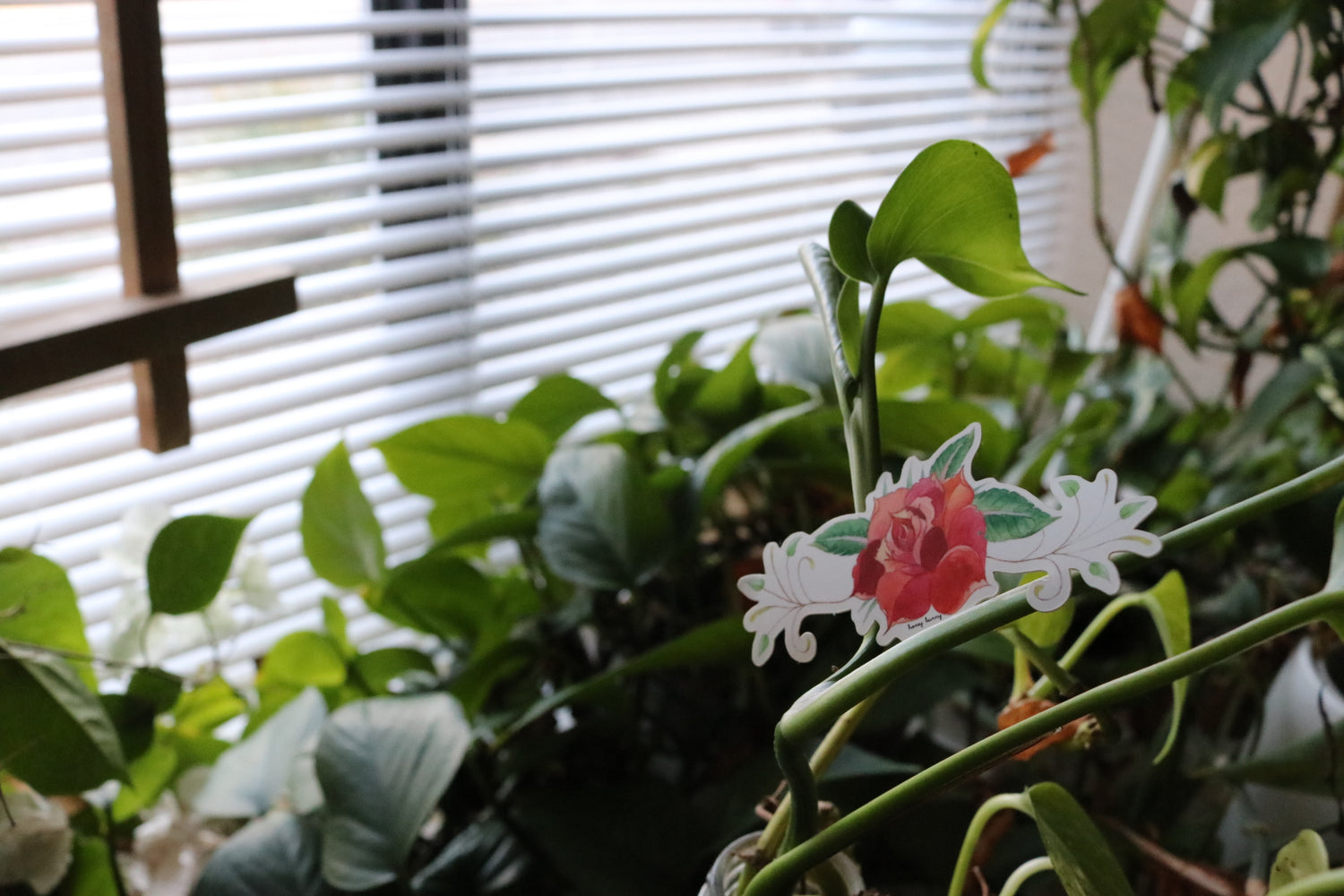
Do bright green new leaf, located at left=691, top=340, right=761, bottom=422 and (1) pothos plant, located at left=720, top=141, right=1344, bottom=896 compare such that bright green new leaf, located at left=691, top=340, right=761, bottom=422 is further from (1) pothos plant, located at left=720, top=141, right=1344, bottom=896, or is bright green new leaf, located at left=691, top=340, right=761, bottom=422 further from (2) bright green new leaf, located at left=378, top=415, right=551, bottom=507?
(1) pothos plant, located at left=720, top=141, right=1344, bottom=896

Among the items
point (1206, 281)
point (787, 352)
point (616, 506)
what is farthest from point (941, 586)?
point (1206, 281)

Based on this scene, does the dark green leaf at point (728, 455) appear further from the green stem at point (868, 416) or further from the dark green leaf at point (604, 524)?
the green stem at point (868, 416)

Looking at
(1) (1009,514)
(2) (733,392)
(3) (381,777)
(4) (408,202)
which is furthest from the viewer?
(4) (408,202)

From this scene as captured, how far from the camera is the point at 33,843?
496 mm

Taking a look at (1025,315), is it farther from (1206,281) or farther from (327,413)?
(327,413)

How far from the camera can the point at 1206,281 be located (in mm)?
787

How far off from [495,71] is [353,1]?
0.13m

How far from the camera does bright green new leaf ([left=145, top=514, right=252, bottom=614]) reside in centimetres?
56

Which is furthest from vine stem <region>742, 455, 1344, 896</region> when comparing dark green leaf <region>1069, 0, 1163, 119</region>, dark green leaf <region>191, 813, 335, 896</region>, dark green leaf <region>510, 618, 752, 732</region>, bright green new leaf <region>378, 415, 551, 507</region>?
dark green leaf <region>1069, 0, 1163, 119</region>

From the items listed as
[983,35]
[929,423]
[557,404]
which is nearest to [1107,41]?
[983,35]

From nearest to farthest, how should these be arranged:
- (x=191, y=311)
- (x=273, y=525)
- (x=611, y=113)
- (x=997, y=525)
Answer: (x=997, y=525), (x=191, y=311), (x=273, y=525), (x=611, y=113)

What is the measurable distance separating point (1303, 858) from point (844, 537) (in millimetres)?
200

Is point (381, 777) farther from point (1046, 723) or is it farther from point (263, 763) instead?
point (1046, 723)

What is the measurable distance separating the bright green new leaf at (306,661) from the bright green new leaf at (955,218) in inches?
19.8
